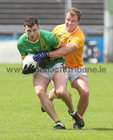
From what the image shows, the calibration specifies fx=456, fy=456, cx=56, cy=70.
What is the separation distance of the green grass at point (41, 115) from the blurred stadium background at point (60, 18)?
27.7 feet

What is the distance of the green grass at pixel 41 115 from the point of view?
6652mm

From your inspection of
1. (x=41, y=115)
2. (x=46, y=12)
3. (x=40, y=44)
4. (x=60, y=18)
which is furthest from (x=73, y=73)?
(x=46, y=12)

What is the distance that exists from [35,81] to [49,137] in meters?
1.32

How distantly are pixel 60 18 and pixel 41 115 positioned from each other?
19825 mm

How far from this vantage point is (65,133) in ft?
22.2

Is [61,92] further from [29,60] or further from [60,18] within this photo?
[60,18]

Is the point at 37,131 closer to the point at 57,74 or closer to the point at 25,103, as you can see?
the point at 57,74

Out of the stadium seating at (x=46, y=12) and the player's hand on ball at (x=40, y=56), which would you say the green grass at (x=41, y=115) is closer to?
the player's hand on ball at (x=40, y=56)

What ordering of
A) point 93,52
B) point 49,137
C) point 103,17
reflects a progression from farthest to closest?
point 103,17 → point 93,52 → point 49,137

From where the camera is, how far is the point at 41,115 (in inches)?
372

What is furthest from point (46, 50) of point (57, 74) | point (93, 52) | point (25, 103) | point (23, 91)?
point (93, 52)

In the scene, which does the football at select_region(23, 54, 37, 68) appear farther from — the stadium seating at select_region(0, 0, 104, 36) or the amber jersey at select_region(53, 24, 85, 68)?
the stadium seating at select_region(0, 0, 104, 36)

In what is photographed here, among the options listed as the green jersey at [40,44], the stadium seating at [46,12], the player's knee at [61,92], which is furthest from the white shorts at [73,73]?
A: the stadium seating at [46,12]

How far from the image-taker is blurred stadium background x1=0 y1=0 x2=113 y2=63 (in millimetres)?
25359
